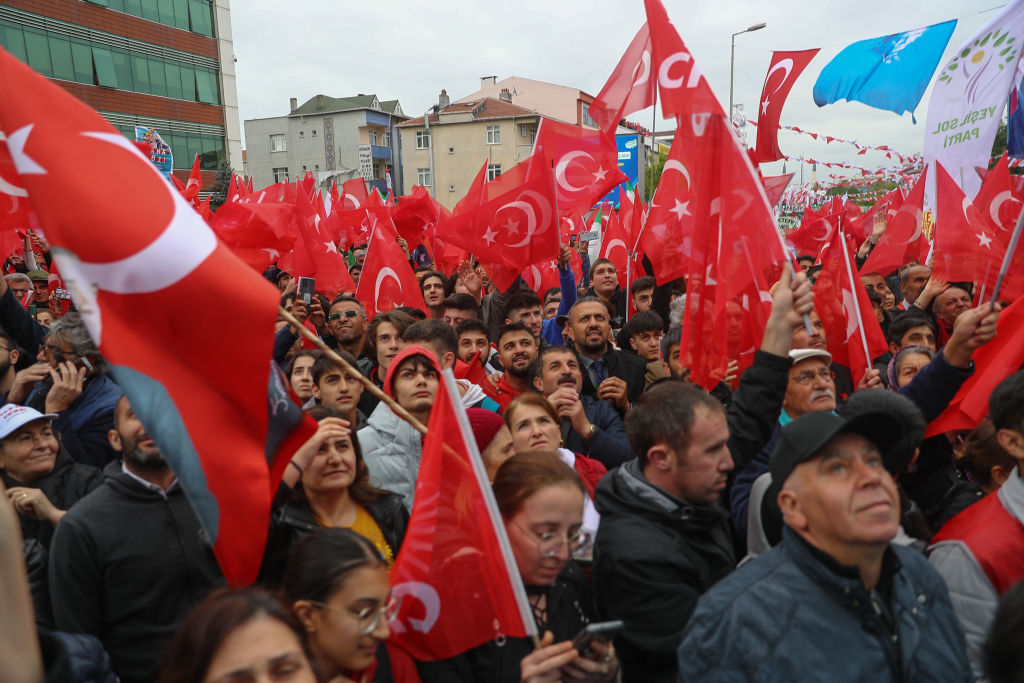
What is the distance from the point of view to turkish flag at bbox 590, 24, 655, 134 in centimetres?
569

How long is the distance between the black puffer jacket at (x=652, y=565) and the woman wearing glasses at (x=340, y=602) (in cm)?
78

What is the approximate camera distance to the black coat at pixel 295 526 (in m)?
2.77

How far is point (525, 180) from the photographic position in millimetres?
7574

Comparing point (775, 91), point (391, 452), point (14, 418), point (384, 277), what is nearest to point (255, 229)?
point (384, 277)

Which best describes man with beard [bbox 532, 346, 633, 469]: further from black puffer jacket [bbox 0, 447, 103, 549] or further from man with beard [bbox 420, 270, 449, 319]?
man with beard [bbox 420, 270, 449, 319]

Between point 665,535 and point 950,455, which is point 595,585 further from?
point 950,455

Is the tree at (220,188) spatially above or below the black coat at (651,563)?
above

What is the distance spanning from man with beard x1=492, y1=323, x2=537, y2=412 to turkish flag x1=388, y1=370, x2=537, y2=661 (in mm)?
2897

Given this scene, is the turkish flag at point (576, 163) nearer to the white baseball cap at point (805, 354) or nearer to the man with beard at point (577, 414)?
the man with beard at point (577, 414)

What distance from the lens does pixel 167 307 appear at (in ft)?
7.17

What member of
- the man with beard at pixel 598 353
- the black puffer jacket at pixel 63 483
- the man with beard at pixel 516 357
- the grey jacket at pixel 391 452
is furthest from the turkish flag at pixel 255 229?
the grey jacket at pixel 391 452

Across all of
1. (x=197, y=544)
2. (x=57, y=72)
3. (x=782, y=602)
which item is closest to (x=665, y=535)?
(x=782, y=602)

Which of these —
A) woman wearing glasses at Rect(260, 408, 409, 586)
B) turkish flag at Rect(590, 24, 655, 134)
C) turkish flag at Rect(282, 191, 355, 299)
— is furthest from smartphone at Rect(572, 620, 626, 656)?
turkish flag at Rect(282, 191, 355, 299)

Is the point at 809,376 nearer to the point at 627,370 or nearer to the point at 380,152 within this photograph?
the point at 627,370
